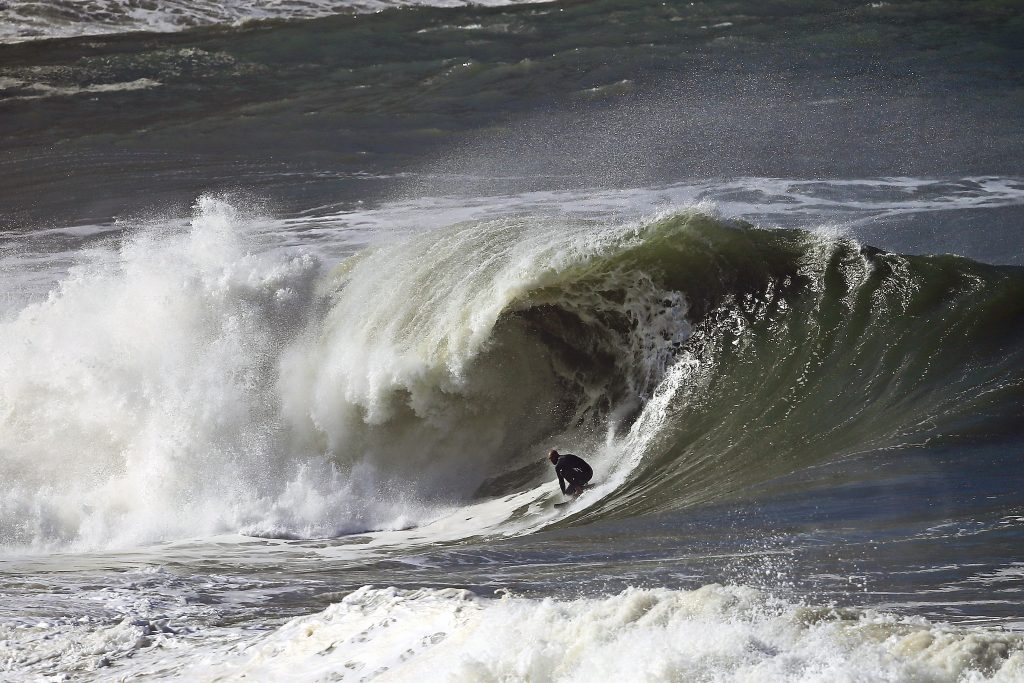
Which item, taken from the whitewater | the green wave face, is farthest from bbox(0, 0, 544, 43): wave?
the green wave face

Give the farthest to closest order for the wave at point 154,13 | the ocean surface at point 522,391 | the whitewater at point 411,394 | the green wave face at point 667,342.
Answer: the wave at point 154,13, the green wave face at point 667,342, the whitewater at point 411,394, the ocean surface at point 522,391

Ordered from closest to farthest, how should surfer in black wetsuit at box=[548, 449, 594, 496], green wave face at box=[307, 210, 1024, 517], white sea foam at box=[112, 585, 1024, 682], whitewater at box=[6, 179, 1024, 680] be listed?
1. white sea foam at box=[112, 585, 1024, 682]
2. whitewater at box=[6, 179, 1024, 680]
3. surfer in black wetsuit at box=[548, 449, 594, 496]
4. green wave face at box=[307, 210, 1024, 517]

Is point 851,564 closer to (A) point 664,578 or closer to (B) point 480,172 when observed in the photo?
(A) point 664,578

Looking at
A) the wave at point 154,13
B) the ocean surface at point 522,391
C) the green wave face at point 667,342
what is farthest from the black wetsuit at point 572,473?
the wave at point 154,13

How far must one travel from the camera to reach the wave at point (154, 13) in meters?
32.0

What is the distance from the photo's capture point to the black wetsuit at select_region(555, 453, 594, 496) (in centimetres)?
1016

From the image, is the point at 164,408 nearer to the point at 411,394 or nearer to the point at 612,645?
the point at 411,394

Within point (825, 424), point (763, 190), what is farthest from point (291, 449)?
point (763, 190)

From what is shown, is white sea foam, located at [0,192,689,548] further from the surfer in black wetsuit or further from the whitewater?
the surfer in black wetsuit

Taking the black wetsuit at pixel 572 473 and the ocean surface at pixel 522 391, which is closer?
the ocean surface at pixel 522 391

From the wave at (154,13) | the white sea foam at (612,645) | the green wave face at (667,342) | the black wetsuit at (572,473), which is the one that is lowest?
the white sea foam at (612,645)

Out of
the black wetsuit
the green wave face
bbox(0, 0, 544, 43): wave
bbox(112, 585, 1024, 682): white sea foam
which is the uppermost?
bbox(0, 0, 544, 43): wave

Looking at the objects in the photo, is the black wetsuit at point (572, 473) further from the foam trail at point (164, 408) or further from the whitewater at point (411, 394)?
the foam trail at point (164, 408)

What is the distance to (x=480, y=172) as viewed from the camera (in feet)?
72.3
